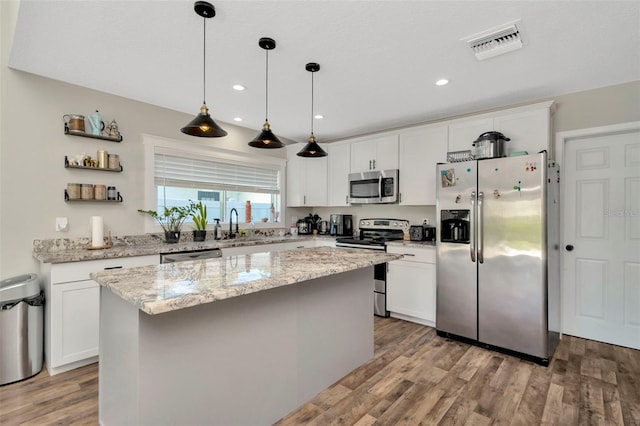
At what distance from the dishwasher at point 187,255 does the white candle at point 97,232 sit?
23.2 inches

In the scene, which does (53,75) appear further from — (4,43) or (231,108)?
(231,108)

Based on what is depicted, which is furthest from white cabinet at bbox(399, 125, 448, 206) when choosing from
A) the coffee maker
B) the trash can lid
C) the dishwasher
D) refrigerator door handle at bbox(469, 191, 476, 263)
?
the trash can lid

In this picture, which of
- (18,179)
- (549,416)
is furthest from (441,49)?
(18,179)

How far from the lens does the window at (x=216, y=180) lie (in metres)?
3.67

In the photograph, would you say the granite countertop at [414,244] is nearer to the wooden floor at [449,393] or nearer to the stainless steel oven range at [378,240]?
the stainless steel oven range at [378,240]

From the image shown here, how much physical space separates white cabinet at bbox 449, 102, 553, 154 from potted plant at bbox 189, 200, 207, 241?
3161mm

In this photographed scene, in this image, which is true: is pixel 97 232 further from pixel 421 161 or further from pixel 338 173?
pixel 421 161

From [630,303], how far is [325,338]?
2.99m

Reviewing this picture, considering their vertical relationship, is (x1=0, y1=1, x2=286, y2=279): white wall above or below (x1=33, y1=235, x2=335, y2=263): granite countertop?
above

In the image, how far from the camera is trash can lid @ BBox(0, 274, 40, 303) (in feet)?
7.70

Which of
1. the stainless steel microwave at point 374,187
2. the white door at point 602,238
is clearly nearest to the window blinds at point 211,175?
the stainless steel microwave at point 374,187

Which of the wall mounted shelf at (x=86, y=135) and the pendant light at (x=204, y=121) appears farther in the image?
the wall mounted shelf at (x=86, y=135)

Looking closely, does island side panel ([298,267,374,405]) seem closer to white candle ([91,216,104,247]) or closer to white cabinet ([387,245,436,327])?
white cabinet ([387,245,436,327])

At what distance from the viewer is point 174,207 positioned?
12.2ft
